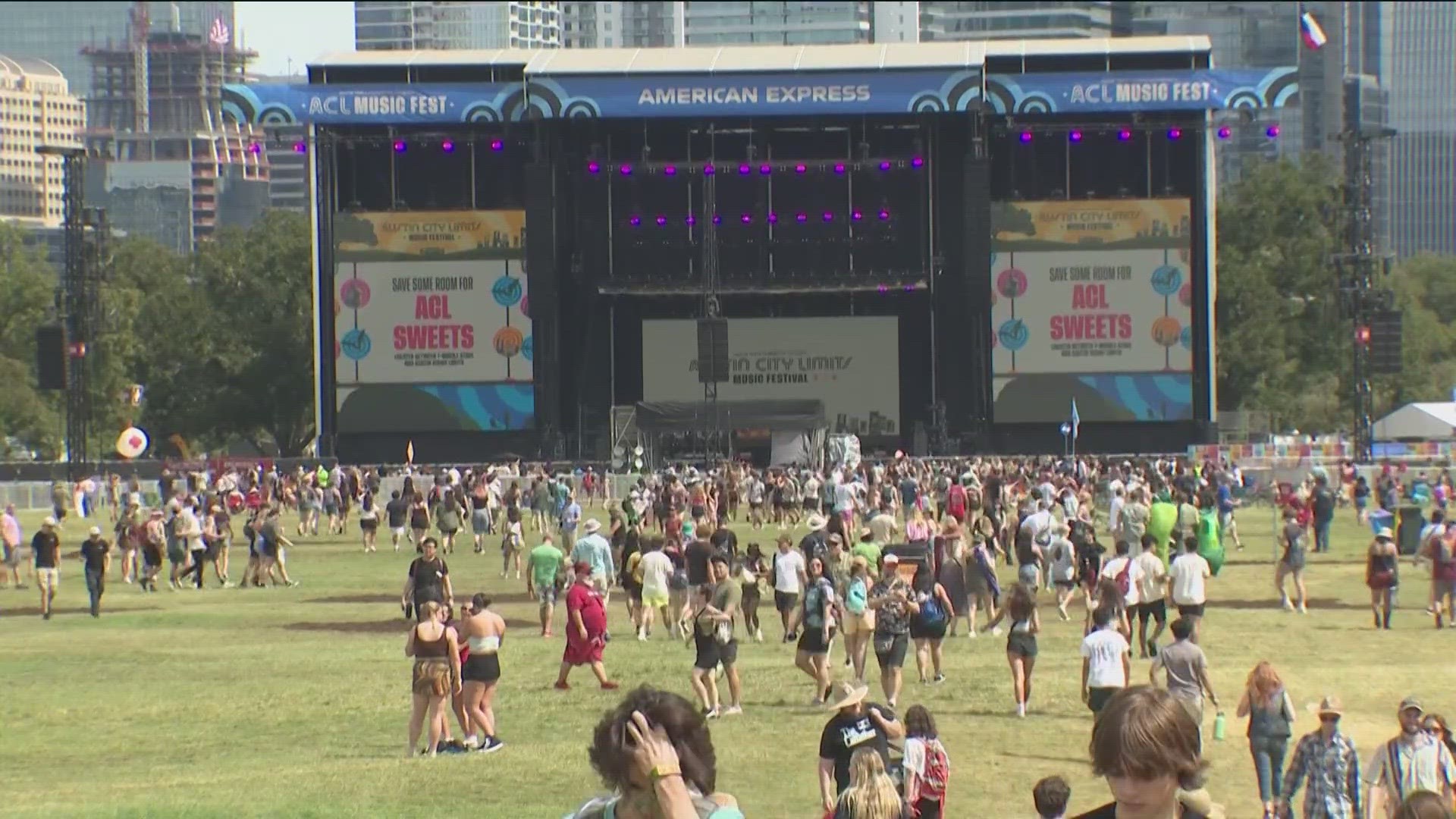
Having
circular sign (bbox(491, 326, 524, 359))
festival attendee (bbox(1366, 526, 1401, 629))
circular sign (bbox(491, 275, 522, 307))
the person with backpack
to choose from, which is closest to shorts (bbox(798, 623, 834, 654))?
the person with backpack

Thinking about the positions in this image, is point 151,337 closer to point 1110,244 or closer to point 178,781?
point 1110,244

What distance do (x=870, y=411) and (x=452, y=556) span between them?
90.3ft

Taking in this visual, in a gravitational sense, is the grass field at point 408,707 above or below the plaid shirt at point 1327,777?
below

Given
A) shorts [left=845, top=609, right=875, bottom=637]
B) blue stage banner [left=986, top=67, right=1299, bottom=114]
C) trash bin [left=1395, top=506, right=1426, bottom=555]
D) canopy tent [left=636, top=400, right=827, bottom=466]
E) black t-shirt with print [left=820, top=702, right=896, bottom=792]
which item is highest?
blue stage banner [left=986, top=67, right=1299, bottom=114]

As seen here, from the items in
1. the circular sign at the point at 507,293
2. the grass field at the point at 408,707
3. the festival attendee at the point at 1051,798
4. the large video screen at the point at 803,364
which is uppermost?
the circular sign at the point at 507,293

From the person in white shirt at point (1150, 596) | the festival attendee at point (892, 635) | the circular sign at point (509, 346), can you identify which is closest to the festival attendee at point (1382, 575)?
the person in white shirt at point (1150, 596)

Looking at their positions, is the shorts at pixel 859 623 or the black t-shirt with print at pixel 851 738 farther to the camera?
the shorts at pixel 859 623

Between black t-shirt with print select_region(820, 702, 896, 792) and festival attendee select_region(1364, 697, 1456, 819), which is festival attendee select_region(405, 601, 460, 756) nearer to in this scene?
black t-shirt with print select_region(820, 702, 896, 792)

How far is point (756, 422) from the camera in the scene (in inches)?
2450

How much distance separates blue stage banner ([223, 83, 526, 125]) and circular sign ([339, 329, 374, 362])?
5610 millimetres

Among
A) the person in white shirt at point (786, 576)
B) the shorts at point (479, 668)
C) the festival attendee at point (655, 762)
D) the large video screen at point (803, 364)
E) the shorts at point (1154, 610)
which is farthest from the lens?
the large video screen at point (803, 364)

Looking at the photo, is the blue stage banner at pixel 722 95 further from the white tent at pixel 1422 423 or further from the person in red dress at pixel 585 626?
the person in red dress at pixel 585 626

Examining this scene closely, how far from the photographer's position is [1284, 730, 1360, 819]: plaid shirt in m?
13.6

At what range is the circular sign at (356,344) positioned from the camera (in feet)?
207
